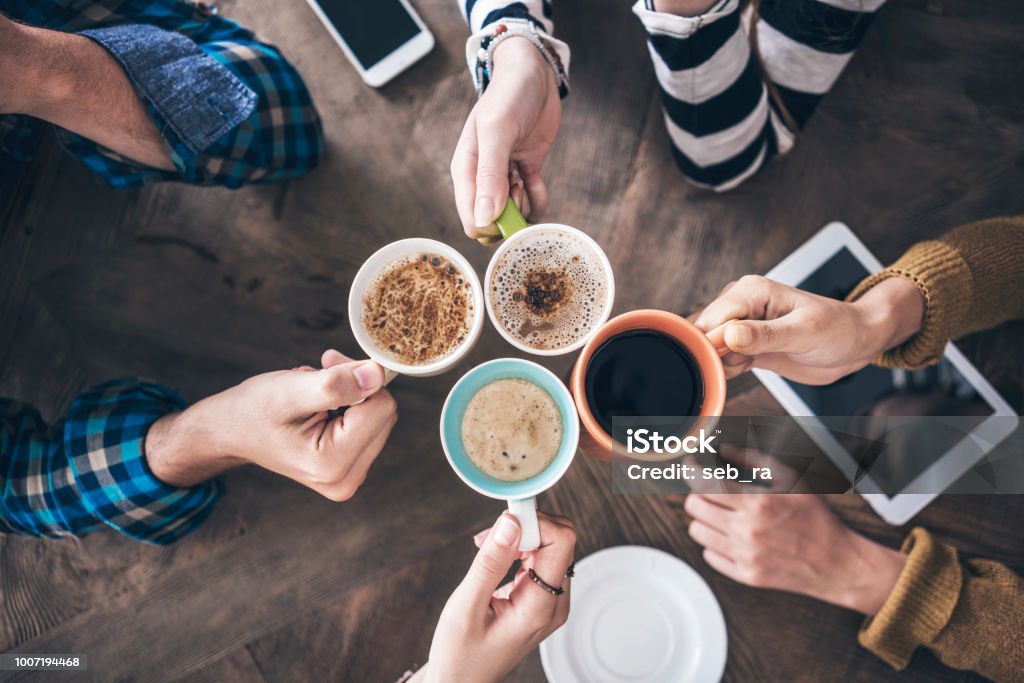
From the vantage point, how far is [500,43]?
38.5 inches

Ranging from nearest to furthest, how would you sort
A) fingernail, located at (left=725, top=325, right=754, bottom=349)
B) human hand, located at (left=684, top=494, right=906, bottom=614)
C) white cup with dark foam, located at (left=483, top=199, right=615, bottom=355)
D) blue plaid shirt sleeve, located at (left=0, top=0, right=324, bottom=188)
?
fingernail, located at (left=725, top=325, right=754, bottom=349) → white cup with dark foam, located at (left=483, top=199, right=615, bottom=355) → blue plaid shirt sleeve, located at (left=0, top=0, right=324, bottom=188) → human hand, located at (left=684, top=494, right=906, bottom=614)

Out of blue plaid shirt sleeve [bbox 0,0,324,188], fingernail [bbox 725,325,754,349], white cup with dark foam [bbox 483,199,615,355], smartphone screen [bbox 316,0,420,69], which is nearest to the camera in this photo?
fingernail [bbox 725,325,754,349]

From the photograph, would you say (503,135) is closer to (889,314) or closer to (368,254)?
(368,254)

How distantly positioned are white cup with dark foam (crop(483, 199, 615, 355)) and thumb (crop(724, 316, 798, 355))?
0.19m

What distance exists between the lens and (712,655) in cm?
111

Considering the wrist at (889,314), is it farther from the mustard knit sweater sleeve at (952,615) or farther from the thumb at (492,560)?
the thumb at (492,560)

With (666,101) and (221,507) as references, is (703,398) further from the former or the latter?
(221,507)

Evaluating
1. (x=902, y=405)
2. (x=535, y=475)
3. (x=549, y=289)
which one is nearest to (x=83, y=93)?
(x=549, y=289)

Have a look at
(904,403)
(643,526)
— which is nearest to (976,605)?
(904,403)

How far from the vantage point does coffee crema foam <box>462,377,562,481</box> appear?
0.94 meters

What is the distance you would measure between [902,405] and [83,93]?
62.1 inches

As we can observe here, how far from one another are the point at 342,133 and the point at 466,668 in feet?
3.52

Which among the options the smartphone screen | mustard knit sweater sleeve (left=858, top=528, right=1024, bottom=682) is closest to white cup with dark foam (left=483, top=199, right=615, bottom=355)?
the smartphone screen

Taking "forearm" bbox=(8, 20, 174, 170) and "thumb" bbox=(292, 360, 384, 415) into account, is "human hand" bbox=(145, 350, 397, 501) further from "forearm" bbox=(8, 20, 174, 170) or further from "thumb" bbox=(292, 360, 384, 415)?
"forearm" bbox=(8, 20, 174, 170)
